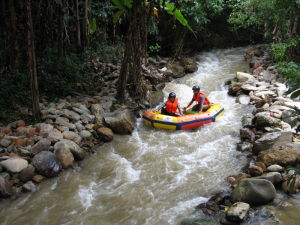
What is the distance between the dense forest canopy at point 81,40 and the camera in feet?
20.0

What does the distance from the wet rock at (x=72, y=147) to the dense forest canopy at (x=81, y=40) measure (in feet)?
3.21

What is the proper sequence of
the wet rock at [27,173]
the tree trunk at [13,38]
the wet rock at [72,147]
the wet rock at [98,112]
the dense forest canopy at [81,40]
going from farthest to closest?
the wet rock at [98,112], the dense forest canopy at [81,40], the tree trunk at [13,38], the wet rock at [72,147], the wet rock at [27,173]

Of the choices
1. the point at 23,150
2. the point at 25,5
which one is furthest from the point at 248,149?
the point at 25,5

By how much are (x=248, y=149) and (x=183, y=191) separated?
183 cm

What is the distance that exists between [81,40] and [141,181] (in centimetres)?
535

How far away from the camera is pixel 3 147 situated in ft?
16.4

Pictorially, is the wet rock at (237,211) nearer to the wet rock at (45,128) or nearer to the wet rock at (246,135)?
the wet rock at (246,135)

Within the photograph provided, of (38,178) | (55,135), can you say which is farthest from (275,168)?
(55,135)

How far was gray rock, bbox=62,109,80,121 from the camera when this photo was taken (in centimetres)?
631

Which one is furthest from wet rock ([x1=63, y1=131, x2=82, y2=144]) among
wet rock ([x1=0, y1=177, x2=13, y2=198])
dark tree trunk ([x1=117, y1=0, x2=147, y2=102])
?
dark tree trunk ([x1=117, y1=0, x2=147, y2=102])

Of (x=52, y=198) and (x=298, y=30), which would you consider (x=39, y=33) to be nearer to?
(x=52, y=198)

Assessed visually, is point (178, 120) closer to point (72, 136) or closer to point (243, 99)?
point (72, 136)

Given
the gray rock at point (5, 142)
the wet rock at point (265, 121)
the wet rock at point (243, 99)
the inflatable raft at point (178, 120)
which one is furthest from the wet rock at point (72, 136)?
the wet rock at point (243, 99)

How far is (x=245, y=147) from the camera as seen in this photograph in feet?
19.0
